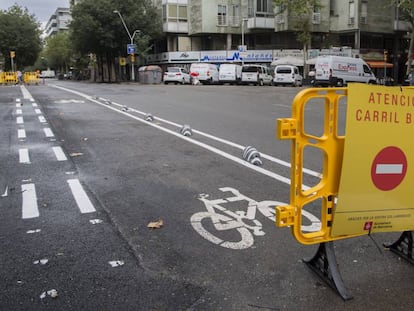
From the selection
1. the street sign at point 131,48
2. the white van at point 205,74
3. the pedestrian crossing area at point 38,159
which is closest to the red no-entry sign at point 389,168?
the pedestrian crossing area at point 38,159

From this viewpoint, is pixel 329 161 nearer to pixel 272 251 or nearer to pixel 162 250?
pixel 272 251

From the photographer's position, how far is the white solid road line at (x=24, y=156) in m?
7.79

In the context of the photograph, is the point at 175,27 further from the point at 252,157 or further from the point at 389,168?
the point at 389,168

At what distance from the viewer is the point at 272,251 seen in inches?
161

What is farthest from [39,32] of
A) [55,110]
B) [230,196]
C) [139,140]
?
[230,196]

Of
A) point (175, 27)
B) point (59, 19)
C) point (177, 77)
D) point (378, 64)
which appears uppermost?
point (59, 19)

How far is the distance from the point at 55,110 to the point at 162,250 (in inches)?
524

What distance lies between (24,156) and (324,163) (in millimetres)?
6073

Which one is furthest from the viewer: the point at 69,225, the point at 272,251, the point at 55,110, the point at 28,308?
the point at 55,110

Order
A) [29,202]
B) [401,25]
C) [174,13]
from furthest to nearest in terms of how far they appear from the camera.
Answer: [174,13]
[401,25]
[29,202]

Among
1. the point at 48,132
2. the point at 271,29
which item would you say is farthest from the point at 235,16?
the point at 48,132

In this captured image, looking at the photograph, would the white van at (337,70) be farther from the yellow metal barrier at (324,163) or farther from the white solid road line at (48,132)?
the yellow metal barrier at (324,163)

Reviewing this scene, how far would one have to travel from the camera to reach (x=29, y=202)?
5496mm

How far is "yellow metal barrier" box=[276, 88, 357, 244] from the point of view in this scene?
330 centimetres
